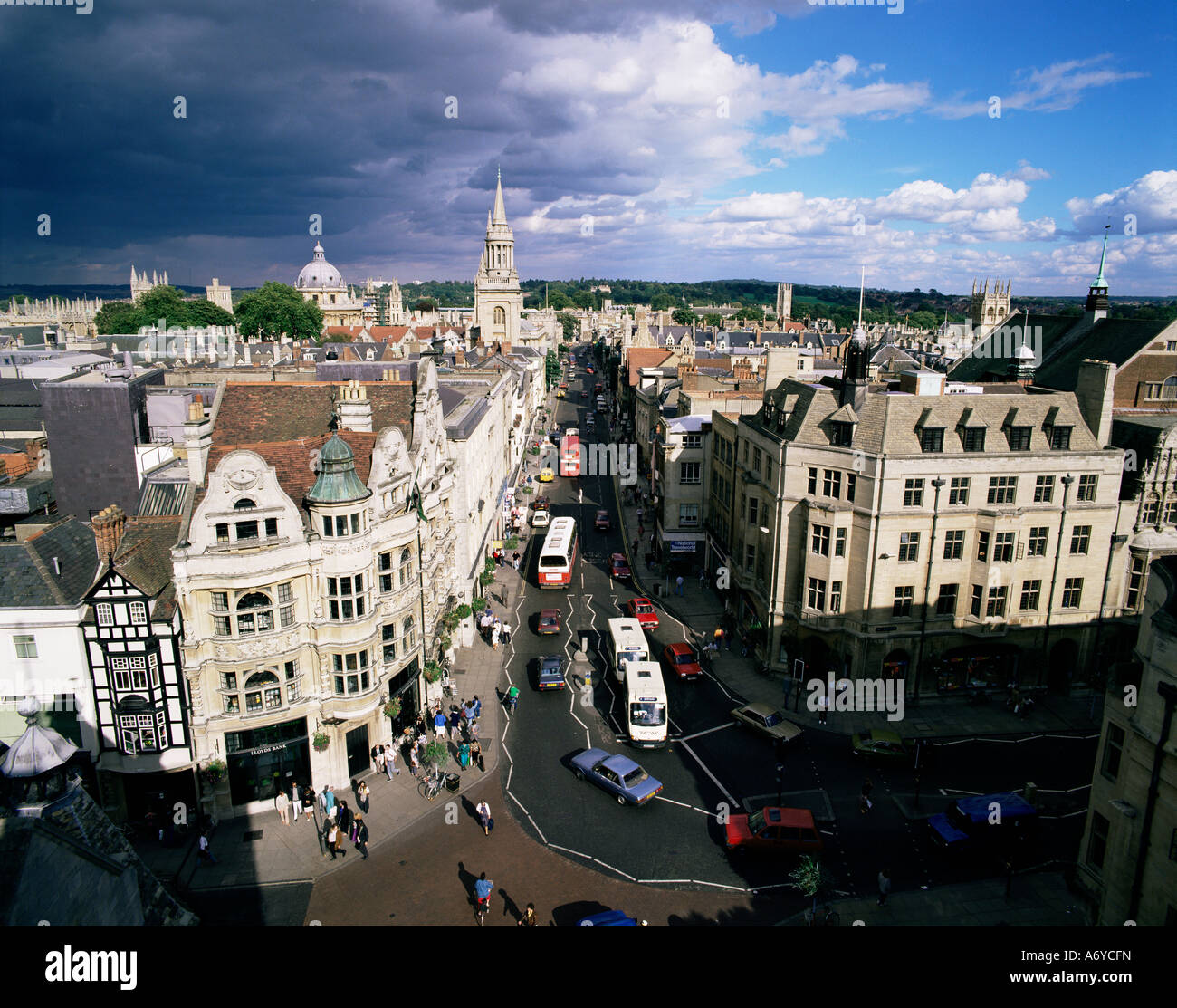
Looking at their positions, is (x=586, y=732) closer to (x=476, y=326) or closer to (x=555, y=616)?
(x=555, y=616)

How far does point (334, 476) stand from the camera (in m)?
33.2

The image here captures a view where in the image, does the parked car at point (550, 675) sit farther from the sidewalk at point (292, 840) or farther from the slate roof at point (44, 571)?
the slate roof at point (44, 571)

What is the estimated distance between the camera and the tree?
154 metres

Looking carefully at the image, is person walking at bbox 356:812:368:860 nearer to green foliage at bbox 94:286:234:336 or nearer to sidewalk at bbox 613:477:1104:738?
sidewalk at bbox 613:477:1104:738

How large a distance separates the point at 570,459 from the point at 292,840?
240 ft

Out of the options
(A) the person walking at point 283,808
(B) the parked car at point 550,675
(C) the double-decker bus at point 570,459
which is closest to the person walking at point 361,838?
(A) the person walking at point 283,808

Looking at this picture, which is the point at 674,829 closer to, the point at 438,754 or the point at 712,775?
the point at 712,775

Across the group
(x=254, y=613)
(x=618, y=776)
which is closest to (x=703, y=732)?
(x=618, y=776)

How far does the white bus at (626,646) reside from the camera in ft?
145

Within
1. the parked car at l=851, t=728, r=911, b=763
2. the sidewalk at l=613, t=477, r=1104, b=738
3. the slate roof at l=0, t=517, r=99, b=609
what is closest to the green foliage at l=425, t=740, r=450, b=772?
the slate roof at l=0, t=517, r=99, b=609

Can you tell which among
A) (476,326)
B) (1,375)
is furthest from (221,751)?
(476,326)

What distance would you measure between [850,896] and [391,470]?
26068mm

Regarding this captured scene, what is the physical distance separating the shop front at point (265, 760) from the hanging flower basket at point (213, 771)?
1.55 ft

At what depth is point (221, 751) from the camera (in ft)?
107
